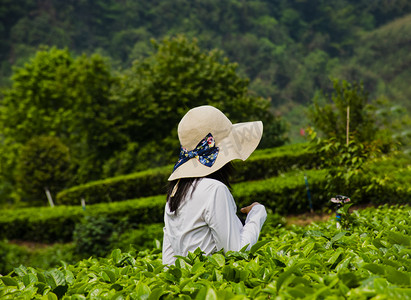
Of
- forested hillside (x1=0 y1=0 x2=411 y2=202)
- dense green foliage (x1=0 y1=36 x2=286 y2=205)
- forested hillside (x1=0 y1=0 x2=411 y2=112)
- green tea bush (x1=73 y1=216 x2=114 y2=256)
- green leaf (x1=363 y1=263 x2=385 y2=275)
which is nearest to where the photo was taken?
green leaf (x1=363 y1=263 x2=385 y2=275)

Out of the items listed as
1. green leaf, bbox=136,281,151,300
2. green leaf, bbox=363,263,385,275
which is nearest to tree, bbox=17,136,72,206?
green leaf, bbox=136,281,151,300

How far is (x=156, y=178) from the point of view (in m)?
9.81

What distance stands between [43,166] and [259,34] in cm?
3765

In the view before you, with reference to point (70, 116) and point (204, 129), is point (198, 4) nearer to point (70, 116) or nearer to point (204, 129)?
point (70, 116)

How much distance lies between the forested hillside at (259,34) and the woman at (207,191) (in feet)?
116

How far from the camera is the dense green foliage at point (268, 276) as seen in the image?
106 cm

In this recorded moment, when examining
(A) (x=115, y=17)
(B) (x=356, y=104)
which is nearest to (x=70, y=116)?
(B) (x=356, y=104)

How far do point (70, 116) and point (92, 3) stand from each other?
1293 inches

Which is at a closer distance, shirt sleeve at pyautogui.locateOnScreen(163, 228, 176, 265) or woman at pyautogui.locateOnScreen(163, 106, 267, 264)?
woman at pyautogui.locateOnScreen(163, 106, 267, 264)

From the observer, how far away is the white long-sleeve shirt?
161 centimetres

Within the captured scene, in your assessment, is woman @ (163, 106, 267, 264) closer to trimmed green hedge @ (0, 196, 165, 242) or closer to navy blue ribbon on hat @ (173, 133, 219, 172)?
navy blue ribbon on hat @ (173, 133, 219, 172)

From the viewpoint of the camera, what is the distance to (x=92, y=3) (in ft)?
152

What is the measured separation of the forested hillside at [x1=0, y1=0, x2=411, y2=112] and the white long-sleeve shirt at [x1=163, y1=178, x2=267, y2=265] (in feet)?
116

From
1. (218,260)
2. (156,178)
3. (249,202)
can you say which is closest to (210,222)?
Result: (218,260)
